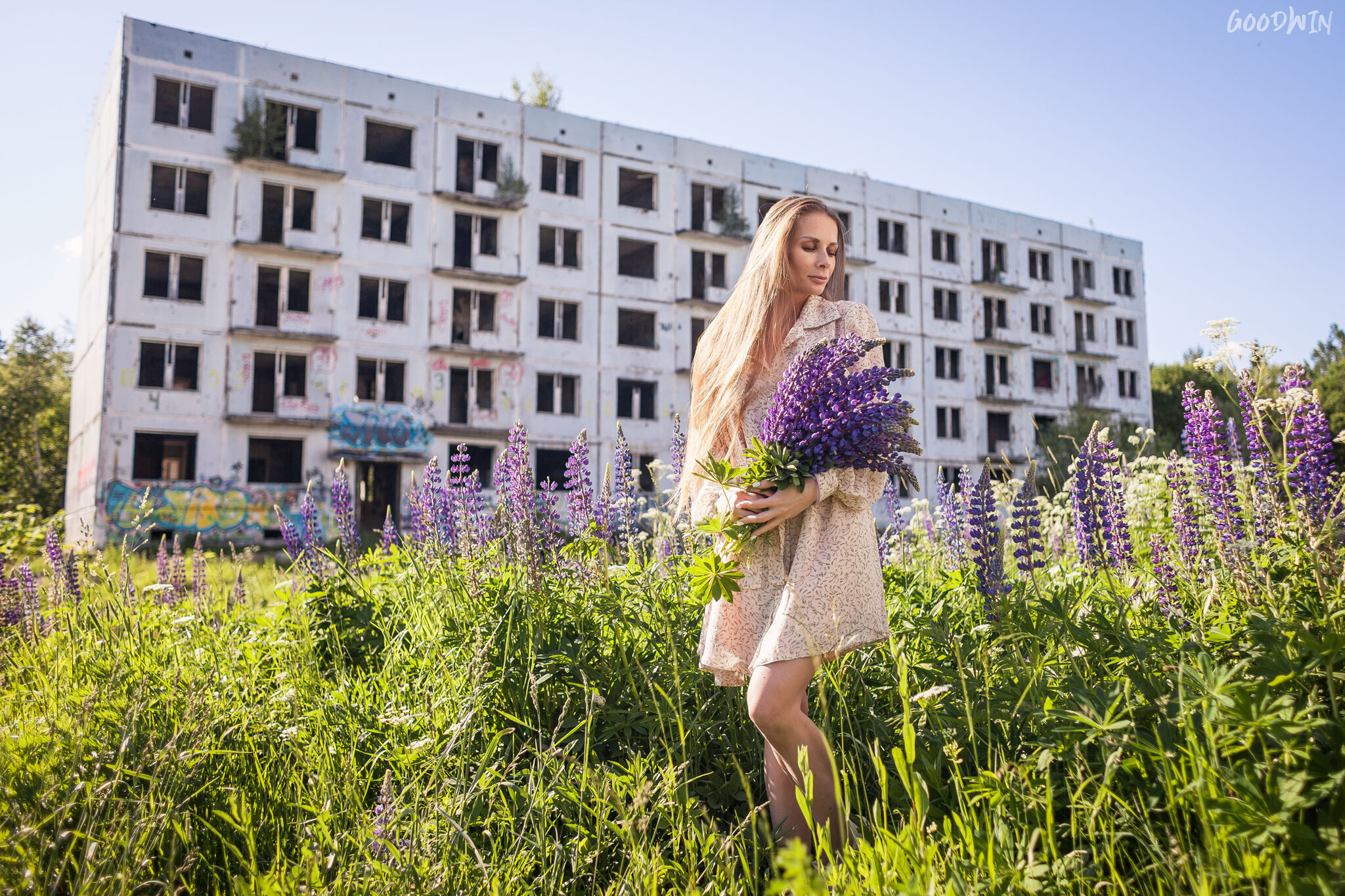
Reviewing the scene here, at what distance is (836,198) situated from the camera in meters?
32.1

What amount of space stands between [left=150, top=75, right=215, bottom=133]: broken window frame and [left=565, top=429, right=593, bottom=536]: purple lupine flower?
24.2m

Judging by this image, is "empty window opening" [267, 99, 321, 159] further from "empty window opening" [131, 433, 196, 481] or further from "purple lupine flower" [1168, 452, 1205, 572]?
"purple lupine flower" [1168, 452, 1205, 572]

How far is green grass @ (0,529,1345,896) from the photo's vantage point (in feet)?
6.01

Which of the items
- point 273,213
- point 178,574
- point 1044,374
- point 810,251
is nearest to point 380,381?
point 273,213

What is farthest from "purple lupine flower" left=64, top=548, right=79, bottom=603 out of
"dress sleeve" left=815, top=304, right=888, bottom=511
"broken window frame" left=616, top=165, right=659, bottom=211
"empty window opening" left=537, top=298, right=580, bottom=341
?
"broken window frame" left=616, top=165, right=659, bottom=211

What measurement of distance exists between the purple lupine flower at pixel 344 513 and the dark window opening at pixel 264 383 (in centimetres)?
2004

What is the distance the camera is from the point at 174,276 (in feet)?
74.6

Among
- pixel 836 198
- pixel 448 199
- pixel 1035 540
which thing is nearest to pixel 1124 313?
pixel 836 198

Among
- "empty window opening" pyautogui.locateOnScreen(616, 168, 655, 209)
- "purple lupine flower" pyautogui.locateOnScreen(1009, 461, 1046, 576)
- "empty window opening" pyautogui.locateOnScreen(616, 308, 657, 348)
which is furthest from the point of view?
"empty window opening" pyautogui.locateOnScreen(616, 168, 655, 209)

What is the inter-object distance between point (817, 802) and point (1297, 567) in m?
1.93

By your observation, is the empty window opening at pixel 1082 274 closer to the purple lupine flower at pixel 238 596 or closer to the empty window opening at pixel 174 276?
the empty window opening at pixel 174 276

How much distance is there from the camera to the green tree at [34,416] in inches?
1355

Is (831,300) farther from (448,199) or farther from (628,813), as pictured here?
(448,199)

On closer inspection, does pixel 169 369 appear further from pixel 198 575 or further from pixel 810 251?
pixel 810 251
